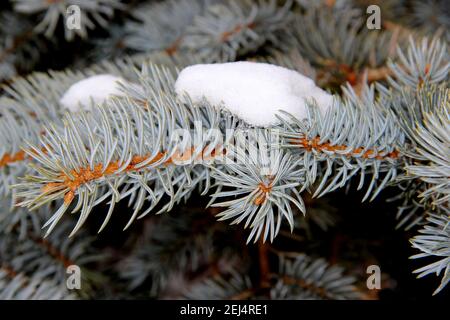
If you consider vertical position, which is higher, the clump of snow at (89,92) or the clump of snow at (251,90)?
the clump of snow at (89,92)

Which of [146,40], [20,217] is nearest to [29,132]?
[20,217]

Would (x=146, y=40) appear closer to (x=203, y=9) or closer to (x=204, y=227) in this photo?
(x=203, y=9)

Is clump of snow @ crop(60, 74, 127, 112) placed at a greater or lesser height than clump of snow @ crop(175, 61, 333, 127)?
greater
